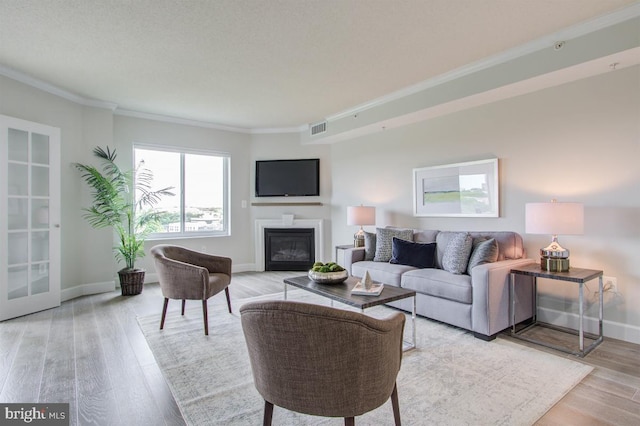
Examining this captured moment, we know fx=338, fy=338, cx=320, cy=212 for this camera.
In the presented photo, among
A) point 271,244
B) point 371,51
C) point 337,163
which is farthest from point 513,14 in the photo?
point 271,244

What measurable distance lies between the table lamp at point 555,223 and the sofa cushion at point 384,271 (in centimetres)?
125

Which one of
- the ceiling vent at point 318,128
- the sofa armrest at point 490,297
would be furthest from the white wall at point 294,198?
the sofa armrest at point 490,297

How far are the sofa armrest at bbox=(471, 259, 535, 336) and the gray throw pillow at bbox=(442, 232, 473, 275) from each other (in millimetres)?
344

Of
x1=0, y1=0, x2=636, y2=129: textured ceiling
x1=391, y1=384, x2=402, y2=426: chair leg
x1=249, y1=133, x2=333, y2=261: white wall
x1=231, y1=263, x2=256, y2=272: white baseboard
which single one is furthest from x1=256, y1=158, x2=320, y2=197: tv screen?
x1=391, y1=384, x2=402, y2=426: chair leg

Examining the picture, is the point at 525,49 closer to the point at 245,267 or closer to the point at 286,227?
the point at 286,227

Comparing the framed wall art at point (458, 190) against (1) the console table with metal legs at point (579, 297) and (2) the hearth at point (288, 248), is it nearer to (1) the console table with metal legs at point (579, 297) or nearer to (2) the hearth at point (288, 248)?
(1) the console table with metal legs at point (579, 297)

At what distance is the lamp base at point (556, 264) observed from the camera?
2854 mm

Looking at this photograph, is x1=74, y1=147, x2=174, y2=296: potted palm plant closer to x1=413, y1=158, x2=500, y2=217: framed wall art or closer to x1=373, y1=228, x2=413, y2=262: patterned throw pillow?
x1=373, y1=228, x2=413, y2=262: patterned throw pillow

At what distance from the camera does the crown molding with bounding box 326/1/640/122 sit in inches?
100

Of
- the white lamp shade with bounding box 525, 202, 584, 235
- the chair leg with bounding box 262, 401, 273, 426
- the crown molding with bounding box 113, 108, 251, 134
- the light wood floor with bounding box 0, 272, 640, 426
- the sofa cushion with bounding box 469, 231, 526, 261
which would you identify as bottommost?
the light wood floor with bounding box 0, 272, 640, 426

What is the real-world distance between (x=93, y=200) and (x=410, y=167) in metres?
4.37

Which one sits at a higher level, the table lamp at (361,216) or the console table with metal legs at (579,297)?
the table lamp at (361,216)

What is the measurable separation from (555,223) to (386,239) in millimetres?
1869

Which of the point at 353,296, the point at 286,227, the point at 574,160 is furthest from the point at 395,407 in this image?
the point at 286,227
